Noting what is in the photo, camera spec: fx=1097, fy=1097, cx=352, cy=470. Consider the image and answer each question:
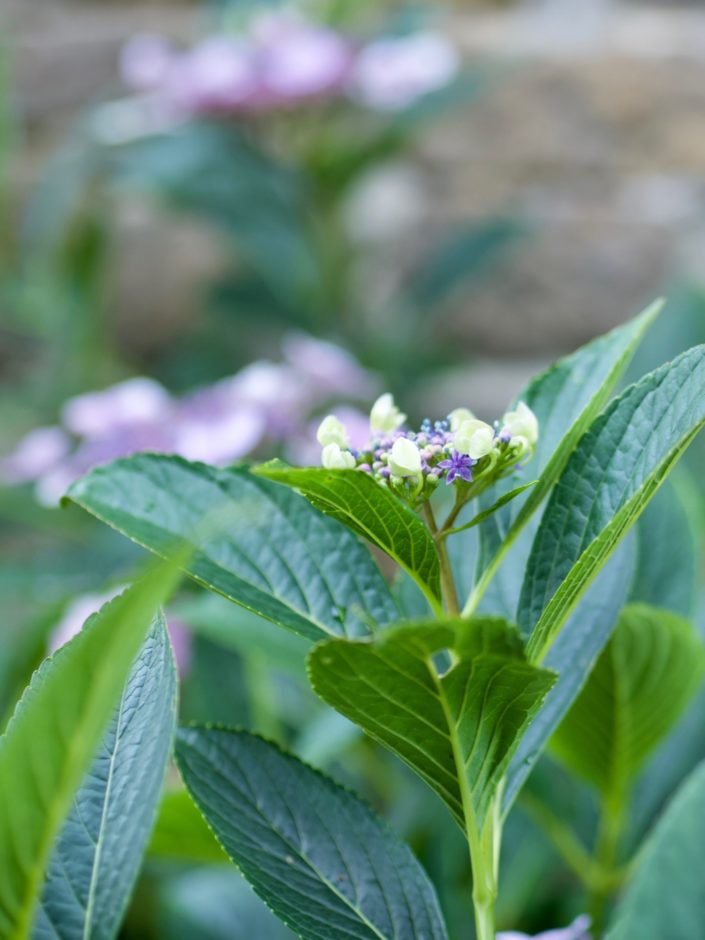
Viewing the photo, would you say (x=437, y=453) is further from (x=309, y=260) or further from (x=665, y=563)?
(x=309, y=260)

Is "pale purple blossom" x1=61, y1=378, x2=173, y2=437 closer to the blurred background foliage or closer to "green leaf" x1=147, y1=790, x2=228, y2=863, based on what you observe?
the blurred background foliage

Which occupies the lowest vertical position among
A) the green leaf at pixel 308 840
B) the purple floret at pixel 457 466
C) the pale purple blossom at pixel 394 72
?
the green leaf at pixel 308 840

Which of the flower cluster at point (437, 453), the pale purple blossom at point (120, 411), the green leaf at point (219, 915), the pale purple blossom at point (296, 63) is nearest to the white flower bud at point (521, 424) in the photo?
the flower cluster at point (437, 453)

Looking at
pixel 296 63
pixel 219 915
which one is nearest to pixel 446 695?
pixel 219 915

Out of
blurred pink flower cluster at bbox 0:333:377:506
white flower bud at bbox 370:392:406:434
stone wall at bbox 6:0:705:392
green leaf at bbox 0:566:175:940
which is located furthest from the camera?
stone wall at bbox 6:0:705:392

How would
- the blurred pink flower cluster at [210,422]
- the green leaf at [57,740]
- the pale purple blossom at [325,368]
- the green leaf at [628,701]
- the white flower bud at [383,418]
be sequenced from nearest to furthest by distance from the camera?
the green leaf at [57,740], the white flower bud at [383,418], the green leaf at [628,701], the blurred pink flower cluster at [210,422], the pale purple blossom at [325,368]

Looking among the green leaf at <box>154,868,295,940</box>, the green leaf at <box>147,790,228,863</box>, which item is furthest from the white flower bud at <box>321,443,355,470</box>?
the green leaf at <box>154,868,295,940</box>

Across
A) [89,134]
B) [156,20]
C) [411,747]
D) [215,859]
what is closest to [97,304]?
[89,134]

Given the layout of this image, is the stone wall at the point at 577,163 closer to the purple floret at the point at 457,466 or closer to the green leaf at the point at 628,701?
the green leaf at the point at 628,701
